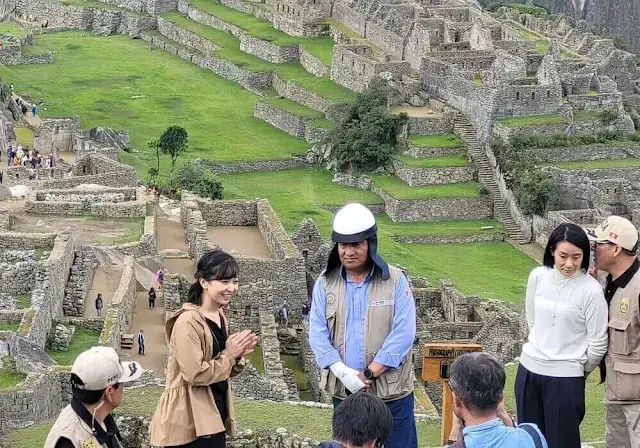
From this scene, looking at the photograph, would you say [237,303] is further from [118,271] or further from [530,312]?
[530,312]

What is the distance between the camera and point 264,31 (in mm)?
83125

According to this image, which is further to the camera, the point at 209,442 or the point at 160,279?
the point at 160,279

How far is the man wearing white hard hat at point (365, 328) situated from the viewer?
14.8 metres

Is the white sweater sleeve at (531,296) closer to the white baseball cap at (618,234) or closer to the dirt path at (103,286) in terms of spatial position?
the white baseball cap at (618,234)

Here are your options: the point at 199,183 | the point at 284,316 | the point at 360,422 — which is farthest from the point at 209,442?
the point at 199,183

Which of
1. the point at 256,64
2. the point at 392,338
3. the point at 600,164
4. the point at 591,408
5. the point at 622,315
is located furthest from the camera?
the point at 256,64

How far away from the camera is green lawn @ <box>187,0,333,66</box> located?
77525 mm

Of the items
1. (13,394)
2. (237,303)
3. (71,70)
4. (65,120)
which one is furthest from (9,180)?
(71,70)

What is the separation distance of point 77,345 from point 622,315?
13.2 m

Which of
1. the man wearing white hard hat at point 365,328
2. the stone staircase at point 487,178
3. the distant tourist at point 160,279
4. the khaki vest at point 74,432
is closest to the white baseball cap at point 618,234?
the man wearing white hard hat at point 365,328

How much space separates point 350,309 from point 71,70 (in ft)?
220

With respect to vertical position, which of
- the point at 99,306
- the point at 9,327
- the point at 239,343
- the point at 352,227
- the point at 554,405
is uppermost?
the point at 352,227

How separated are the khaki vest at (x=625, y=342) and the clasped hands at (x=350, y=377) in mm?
2249

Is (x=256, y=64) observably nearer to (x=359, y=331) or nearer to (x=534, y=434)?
(x=359, y=331)
